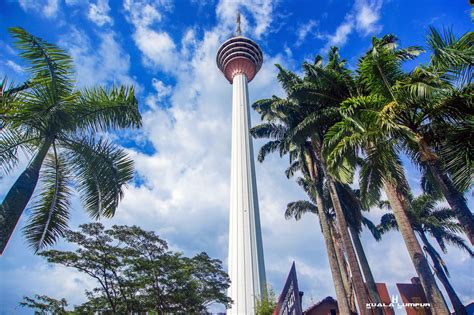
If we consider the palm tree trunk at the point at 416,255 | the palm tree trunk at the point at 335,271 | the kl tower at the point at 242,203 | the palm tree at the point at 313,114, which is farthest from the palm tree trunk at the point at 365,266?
the kl tower at the point at 242,203

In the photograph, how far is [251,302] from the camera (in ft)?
84.6

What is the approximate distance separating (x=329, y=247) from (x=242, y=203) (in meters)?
15.1

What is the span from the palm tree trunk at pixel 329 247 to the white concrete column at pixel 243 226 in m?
11.7

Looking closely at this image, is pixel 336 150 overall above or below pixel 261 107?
below

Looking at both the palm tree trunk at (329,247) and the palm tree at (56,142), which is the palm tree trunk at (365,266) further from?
the palm tree at (56,142)

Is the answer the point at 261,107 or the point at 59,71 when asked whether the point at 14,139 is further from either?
the point at 261,107

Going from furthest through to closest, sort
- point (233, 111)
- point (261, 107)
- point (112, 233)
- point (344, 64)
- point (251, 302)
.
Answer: point (233, 111) < point (251, 302) < point (261, 107) < point (344, 64) < point (112, 233)

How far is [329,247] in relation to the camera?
1764 centimetres

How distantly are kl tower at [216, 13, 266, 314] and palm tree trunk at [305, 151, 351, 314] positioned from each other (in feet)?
31.3

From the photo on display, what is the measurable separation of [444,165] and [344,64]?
11017 millimetres

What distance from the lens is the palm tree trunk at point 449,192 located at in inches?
333

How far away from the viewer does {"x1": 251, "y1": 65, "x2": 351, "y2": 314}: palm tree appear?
54.9 ft

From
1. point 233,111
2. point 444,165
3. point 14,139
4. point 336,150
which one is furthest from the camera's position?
point 233,111

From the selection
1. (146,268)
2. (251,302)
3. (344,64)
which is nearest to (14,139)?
(146,268)
